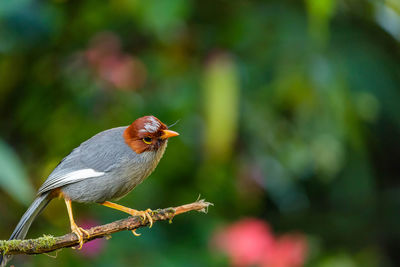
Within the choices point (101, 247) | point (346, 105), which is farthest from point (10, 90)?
point (346, 105)

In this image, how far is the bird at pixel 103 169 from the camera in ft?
5.32

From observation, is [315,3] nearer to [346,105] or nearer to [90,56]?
[346,105]

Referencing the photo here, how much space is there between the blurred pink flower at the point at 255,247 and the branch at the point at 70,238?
181 centimetres

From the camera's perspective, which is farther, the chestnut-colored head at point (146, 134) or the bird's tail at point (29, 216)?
the bird's tail at point (29, 216)

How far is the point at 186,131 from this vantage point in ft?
12.4

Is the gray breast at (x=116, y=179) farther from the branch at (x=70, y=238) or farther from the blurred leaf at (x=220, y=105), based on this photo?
the blurred leaf at (x=220, y=105)

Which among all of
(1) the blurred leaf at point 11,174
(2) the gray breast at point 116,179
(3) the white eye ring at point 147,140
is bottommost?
(1) the blurred leaf at point 11,174

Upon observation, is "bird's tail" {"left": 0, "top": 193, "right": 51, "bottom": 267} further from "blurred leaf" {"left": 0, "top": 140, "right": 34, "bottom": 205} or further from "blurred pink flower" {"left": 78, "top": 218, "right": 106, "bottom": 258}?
"blurred pink flower" {"left": 78, "top": 218, "right": 106, "bottom": 258}

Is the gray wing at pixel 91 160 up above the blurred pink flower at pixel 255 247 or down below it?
above

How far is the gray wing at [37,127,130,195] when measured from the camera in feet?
5.31

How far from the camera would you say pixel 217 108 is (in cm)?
327

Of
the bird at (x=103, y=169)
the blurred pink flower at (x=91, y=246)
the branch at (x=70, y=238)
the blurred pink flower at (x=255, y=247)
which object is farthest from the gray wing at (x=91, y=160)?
the blurred pink flower at (x=255, y=247)

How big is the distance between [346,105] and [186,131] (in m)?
1.05

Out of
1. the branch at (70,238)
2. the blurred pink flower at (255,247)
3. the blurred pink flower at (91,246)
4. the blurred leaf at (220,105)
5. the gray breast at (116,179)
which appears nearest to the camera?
the branch at (70,238)
